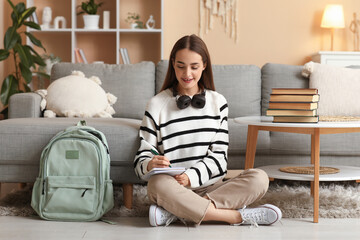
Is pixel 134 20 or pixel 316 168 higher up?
pixel 134 20

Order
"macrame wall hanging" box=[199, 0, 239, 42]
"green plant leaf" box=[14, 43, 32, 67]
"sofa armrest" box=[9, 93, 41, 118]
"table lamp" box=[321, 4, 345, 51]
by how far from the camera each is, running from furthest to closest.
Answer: "macrame wall hanging" box=[199, 0, 239, 42]
"table lamp" box=[321, 4, 345, 51]
"green plant leaf" box=[14, 43, 32, 67]
"sofa armrest" box=[9, 93, 41, 118]

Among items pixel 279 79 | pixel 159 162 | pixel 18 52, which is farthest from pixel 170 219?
pixel 18 52

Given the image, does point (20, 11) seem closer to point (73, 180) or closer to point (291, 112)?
point (73, 180)

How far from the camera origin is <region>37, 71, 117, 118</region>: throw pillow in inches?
122

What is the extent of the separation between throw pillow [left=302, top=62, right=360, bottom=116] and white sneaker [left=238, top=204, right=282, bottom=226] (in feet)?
4.22

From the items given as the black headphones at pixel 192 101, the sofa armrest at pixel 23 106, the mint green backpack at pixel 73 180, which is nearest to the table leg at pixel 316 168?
the black headphones at pixel 192 101

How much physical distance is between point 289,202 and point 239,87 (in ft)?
3.62

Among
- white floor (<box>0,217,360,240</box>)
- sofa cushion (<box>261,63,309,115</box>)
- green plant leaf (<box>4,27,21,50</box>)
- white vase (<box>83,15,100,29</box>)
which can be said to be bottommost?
white floor (<box>0,217,360,240</box>)

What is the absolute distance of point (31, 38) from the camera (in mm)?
4582

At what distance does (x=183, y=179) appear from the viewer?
214 centimetres

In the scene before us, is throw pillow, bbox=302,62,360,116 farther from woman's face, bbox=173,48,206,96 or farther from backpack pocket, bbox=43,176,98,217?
backpack pocket, bbox=43,176,98,217

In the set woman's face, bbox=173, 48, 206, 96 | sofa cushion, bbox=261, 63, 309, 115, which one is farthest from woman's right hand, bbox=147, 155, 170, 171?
sofa cushion, bbox=261, 63, 309, 115

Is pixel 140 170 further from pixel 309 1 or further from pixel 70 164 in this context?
pixel 309 1

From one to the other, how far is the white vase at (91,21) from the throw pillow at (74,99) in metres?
1.80
